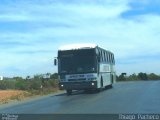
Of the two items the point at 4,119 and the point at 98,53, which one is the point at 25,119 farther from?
the point at 98,53

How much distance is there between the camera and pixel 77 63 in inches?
1442

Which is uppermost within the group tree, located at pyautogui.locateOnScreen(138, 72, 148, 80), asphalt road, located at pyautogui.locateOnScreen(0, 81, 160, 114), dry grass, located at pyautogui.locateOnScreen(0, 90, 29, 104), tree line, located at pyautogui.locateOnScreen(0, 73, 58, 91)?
tree, located at pyautogui.locateOnScreen(138, 72, 148, 80)

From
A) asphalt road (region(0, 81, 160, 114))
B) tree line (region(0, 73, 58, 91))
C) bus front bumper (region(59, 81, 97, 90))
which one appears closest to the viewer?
asphalt road (region(0, 81, 160, 114))

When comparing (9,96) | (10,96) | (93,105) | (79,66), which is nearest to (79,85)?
(79,66)

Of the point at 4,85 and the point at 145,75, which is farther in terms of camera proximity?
the point at 145,75

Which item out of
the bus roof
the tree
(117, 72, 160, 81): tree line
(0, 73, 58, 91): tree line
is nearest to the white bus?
the bus roof

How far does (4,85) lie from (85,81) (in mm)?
27571

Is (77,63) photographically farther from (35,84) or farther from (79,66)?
(35,84)

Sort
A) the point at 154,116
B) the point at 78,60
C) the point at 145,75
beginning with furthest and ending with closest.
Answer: the point at 145,75
the point at 78,60
the point at 154,116

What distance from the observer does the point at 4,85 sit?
62906 mm

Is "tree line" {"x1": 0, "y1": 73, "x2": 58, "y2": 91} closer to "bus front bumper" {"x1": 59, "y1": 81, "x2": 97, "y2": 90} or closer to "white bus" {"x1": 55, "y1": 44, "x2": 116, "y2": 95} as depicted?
"bus front bumper" {"x1": 59, "y1": 81, "x2": 97, "y2": 90}

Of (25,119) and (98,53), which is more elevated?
(98,53)

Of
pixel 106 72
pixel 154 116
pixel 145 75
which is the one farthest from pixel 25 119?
pixel 145 75

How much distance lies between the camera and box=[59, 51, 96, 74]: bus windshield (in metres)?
36.6
